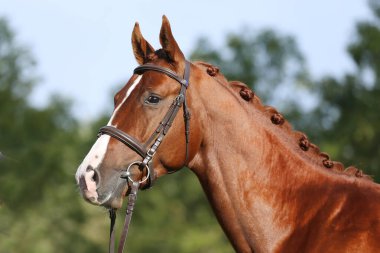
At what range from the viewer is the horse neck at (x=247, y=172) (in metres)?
7.07

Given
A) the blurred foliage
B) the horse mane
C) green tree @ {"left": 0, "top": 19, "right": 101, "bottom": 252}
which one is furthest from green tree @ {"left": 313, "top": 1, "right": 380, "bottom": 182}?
the horse mane

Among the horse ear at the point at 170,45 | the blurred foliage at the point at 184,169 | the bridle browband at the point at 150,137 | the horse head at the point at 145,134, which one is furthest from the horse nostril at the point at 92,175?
the blurred foliage at the point at 184,169

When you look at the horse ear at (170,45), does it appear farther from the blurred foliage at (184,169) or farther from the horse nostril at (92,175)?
the blurred foliage at (184,169)

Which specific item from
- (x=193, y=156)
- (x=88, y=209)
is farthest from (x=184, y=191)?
(x=193, y=156)

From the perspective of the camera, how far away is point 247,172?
7.24 metres

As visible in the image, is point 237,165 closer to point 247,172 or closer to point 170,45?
point 247,172

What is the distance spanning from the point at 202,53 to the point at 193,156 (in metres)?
45.0

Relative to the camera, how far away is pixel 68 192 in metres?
50.3

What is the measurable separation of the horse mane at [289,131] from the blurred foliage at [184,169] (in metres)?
22.4

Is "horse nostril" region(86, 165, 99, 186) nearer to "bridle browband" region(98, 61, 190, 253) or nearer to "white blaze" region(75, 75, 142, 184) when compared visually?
"white blaze" region(75, 75, 142, 184)

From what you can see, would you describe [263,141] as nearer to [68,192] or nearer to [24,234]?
[24,234]

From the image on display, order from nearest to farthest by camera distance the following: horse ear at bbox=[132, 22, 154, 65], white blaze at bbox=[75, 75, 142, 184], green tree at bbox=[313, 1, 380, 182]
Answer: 1. white blaze at bbox=[75, 75, 142, 184]
2. horse ear at bbox=[132, 22, 154, 65]
3. green tree at bbox=[313, 1, 380, 182]

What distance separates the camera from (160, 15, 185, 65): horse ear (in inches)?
285

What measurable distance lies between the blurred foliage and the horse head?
2251 centimetres
